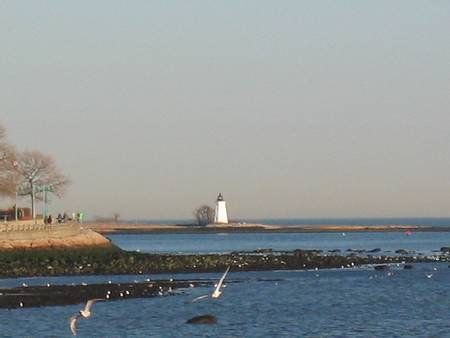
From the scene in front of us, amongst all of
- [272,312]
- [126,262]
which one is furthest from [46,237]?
[272,312]

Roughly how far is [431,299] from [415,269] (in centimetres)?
2681

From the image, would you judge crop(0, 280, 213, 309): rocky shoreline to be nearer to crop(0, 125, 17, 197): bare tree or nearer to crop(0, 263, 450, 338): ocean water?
crop(0, 263, 450, 338): ocean water

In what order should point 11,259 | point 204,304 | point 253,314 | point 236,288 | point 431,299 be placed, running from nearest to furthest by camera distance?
point 253,314 → point 204,304 → point 431,299 → point 236,288 → point 11,259

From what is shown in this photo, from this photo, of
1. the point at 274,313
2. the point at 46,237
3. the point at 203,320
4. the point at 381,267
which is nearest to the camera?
the point at 203,320

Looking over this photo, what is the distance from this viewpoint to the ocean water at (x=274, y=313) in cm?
4812

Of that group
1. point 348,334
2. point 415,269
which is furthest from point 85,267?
point 348,334

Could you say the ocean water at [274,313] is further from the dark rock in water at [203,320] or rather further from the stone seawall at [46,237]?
the stone seawall at [46,237]

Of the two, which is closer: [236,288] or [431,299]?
[431,299]

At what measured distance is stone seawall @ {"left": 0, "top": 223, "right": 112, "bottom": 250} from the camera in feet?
287

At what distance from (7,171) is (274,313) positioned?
59.0 meters

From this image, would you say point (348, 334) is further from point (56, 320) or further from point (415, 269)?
point (415, 269)

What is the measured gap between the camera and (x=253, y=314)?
2169 inches

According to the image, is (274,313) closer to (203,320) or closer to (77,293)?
(203,320)

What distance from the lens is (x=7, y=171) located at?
110750mm
